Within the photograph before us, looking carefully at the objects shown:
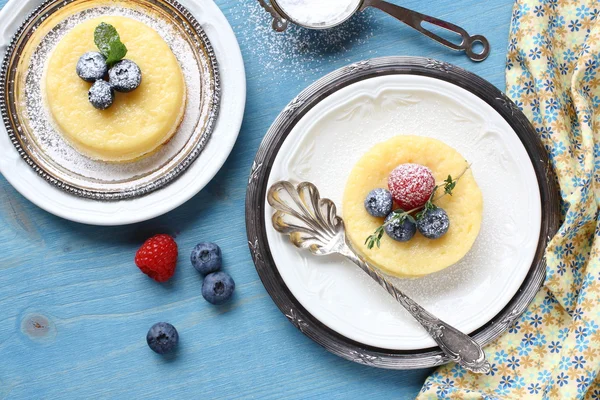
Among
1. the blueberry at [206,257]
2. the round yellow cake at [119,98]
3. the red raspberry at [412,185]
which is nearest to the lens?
the red raspberry at [412,185]

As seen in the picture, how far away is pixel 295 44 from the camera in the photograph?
209 centimetres

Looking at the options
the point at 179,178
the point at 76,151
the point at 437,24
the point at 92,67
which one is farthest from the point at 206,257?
the point at 437,24

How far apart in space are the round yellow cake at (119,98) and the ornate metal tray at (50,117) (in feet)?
0.34

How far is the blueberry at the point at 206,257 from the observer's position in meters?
2.03

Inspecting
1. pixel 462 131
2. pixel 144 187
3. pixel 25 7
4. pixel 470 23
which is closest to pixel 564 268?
pixel 462 131

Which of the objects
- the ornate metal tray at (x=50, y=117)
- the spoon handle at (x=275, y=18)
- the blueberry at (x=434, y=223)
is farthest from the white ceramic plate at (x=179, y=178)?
the blueberry at (x=434, y=223)

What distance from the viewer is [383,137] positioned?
81.5 inches

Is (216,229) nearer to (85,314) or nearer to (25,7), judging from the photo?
(85,314)

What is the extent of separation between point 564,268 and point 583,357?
0.29 m

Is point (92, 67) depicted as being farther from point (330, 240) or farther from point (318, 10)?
point (330, 240)

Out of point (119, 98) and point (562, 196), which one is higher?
point (562, 196)

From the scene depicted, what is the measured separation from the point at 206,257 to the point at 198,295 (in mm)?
176

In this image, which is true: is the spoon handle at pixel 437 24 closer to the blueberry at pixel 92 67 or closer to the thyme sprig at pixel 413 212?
the thyme sprig at pixel 413 212

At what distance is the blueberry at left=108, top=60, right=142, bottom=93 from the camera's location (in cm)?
181
